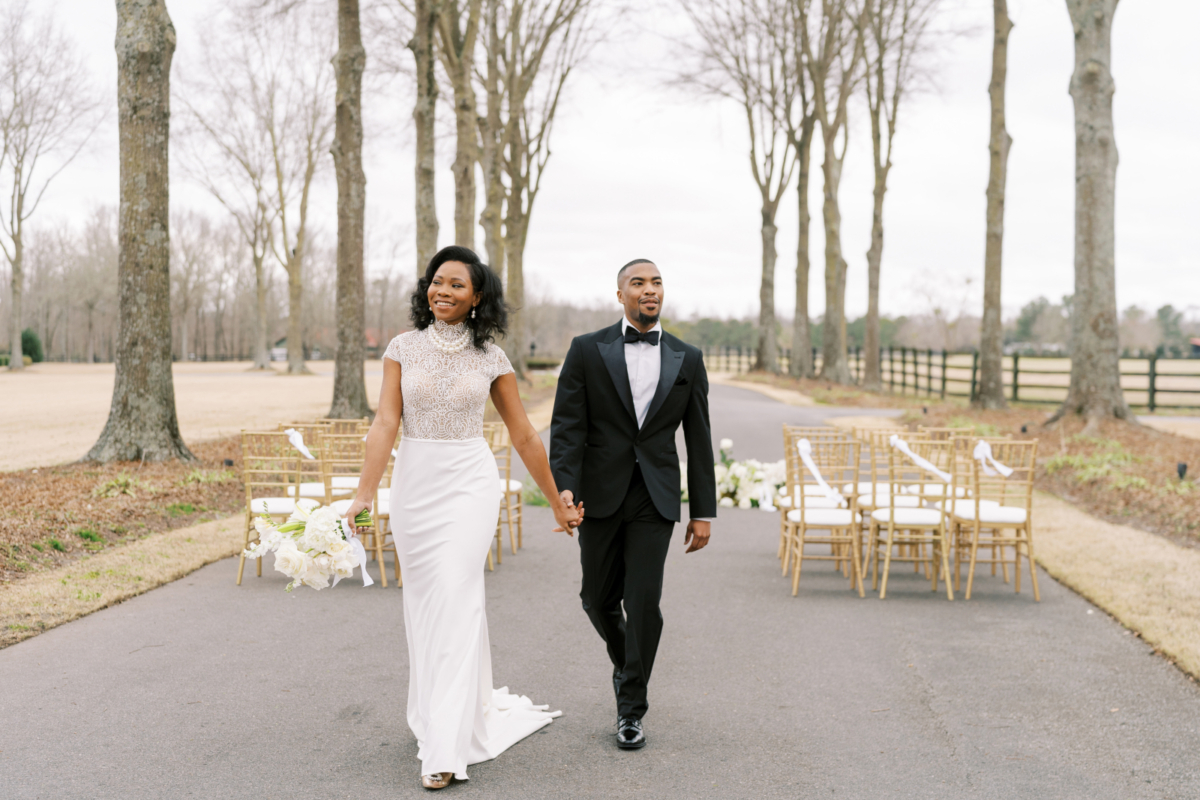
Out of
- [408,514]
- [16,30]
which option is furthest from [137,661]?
[16,30]

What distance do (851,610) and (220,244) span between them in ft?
267

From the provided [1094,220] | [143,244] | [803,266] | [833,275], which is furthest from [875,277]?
[143,244]

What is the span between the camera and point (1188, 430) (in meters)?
20.5

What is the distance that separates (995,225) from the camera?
A: 71.3 feet

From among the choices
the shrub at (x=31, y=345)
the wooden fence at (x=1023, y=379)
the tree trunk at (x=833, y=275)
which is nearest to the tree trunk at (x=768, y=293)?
the wooden fence at (x=1023, y=379)

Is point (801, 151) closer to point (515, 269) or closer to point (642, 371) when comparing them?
point (515, 269)

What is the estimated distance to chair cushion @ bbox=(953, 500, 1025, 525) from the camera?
7.26m

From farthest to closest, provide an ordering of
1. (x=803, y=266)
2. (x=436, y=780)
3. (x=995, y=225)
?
(x=803, y=266)
(x=995, y=225)
(x=436, y=780)

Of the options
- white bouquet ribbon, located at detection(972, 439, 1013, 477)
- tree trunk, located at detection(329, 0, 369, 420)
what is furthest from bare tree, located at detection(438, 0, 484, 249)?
white bouquet ribbon, located at detection(972, 439, 1013, 477)

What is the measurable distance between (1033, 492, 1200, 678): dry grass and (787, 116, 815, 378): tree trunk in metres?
22.9

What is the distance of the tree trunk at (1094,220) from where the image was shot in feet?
51.7

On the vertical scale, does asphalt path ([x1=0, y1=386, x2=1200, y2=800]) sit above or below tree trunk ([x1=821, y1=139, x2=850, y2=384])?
below

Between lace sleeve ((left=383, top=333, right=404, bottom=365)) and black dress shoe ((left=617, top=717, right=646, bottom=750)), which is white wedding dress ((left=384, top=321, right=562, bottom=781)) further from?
black dress shoe ((left=617, top=717, right=646, bottom=750))

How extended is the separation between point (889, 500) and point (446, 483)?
4.86m
